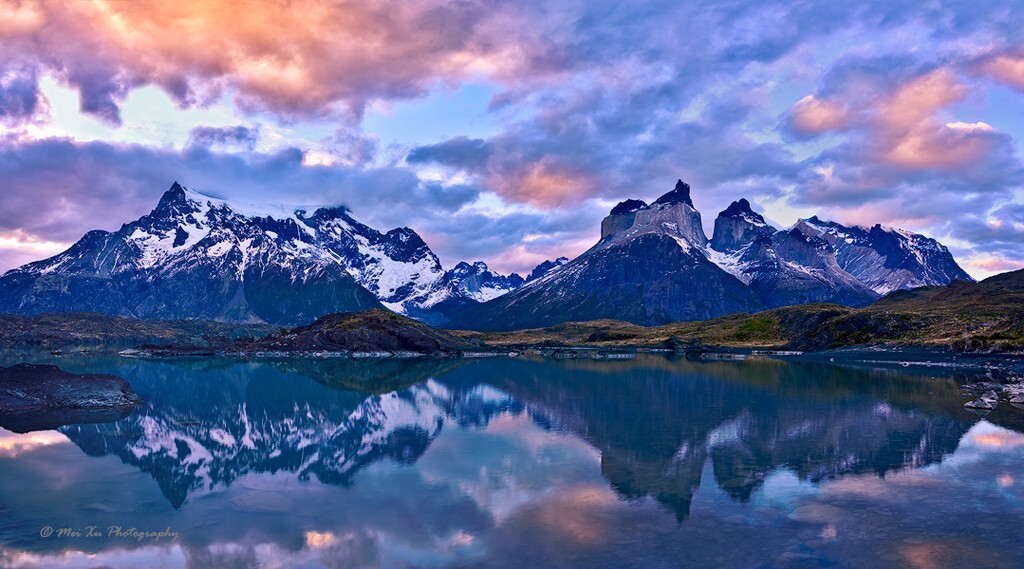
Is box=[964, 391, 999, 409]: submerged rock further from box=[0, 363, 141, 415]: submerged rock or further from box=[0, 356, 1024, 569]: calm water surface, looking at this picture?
box=[0, 363, 141, 415]: submerged rock

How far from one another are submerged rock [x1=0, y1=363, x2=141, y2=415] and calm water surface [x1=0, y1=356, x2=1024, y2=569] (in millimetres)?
4878

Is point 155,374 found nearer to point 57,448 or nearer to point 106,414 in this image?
point 106,414

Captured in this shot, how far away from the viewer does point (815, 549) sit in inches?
1035

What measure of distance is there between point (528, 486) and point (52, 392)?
66484 mm

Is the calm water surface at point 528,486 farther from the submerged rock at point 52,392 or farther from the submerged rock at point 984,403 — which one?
the submerged rock at point 52,392

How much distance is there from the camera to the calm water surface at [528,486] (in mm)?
26484

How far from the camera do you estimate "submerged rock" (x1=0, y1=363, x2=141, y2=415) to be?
69812 mm

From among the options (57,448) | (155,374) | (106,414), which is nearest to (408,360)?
(155,374)

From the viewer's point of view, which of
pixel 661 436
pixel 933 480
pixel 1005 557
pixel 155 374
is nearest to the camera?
pixel 1005 557

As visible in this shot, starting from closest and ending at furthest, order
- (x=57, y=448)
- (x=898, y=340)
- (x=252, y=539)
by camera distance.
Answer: (x=252, y=539), (x=57, y=448), (x=898, y=340)

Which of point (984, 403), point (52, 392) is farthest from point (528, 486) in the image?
point (52, 392)

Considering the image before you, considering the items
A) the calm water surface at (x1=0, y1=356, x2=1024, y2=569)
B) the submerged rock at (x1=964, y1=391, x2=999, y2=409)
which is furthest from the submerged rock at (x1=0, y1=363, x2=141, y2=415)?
the submerged rock at (x1=964, y1=391, x2=999, y2=409)

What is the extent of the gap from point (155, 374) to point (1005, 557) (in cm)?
14328

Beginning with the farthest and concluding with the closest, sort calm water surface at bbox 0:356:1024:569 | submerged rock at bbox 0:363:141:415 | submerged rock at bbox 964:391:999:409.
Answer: submerged rock at bbox 0:363:141:415
submerged rock at bbox 964:391:999:409
calm water surface at bbox 0:356:1024:569
